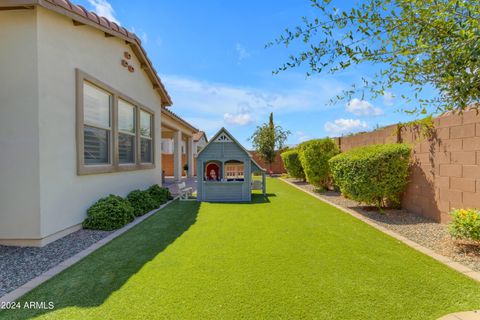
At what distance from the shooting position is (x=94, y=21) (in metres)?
6.29

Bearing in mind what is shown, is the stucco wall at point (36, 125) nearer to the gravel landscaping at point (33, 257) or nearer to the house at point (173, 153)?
the gravel landscaping at point (33, 257)

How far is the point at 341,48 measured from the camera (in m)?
2.71

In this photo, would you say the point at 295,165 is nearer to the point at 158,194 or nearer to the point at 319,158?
the point at 319,158

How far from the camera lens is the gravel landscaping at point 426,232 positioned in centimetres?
458

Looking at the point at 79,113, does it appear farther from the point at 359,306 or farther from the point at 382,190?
the point at 382,190

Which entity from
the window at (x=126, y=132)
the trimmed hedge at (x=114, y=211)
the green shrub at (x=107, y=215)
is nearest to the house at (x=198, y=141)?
the window at (x=126, y=132)

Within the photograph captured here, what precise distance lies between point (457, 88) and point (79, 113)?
6.83 m

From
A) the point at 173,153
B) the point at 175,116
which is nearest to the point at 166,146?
the point at 173,153

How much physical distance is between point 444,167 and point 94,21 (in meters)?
9.31

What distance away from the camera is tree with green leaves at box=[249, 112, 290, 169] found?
26.4 metres

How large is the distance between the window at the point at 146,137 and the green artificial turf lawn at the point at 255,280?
4.76 metres

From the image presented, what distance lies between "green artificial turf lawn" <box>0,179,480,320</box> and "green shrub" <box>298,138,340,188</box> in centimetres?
A: 713

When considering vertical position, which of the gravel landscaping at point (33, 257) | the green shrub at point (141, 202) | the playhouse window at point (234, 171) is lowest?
the gravel landscaping at point (33, 257)

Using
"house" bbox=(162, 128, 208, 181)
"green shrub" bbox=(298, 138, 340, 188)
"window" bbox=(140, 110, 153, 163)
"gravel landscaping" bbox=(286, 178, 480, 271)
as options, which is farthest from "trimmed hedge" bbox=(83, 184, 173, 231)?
"green shrub" bbox=(298, 138, 340, 188)
